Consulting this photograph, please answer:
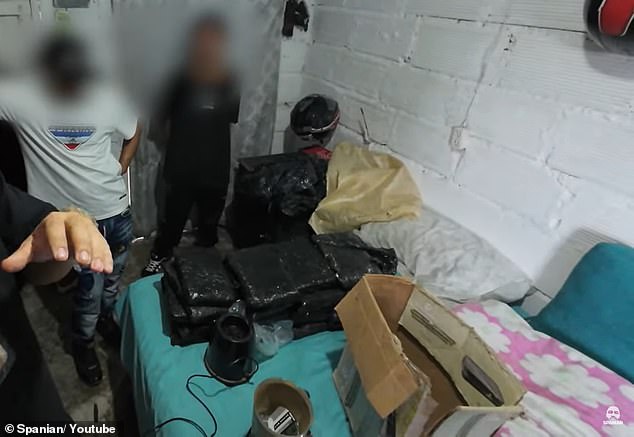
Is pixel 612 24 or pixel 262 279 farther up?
pixel 612 24

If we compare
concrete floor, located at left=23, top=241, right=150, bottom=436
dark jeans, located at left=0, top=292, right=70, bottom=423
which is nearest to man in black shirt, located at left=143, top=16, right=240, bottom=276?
concrete floor, located at left=23, top=241, right=150, bottom=436

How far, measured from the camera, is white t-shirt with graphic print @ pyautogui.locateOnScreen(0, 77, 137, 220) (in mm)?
911

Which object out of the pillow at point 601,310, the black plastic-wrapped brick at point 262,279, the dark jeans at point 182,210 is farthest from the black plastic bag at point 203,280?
the pillow at point 601,310

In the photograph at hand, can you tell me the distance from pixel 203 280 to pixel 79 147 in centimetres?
49

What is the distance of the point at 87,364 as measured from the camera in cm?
138

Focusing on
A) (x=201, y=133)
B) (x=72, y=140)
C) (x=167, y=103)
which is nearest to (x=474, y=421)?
(x=72, y=140)

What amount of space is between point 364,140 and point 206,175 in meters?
0.78

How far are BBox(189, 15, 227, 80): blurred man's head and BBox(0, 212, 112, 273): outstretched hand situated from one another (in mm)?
979

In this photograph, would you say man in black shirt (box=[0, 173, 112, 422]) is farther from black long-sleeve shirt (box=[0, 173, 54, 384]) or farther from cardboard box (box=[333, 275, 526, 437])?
cardboard box (box=[333, 275, 526, 437])

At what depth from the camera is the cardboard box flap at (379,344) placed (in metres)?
0.71

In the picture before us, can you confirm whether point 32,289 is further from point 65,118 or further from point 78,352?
point 65,118

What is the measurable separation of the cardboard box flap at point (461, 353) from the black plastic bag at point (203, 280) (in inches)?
18.2

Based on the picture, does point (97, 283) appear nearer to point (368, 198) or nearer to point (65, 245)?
point (65, 245)

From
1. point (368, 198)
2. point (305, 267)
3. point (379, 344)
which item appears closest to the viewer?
point (379, 344)
